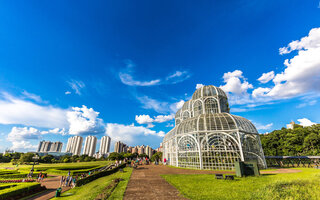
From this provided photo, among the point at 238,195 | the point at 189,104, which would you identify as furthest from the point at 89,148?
the point at 238,195

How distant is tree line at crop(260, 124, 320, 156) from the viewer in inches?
1487

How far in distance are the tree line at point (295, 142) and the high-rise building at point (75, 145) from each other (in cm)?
18966

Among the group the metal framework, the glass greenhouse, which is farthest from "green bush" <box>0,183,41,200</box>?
the metal framework

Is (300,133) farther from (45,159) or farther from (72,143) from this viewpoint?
(72,143)

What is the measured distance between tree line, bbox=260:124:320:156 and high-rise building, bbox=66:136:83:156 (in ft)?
622

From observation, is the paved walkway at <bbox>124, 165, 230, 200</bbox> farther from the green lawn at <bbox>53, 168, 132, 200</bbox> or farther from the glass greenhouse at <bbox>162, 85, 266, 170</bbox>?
the glass greenhouse at <bbox>162, 85, 266, 170</bbox>

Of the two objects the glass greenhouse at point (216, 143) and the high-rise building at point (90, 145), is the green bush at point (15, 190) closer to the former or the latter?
the glass greenhouse at point (216, 143)

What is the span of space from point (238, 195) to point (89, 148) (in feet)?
605

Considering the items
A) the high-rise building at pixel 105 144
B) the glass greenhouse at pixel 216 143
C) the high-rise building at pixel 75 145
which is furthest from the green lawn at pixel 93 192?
the high-rise building at pixel 75 145

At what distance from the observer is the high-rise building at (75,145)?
6257 inches

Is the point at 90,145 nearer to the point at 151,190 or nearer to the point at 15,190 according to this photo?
the point at 15,190

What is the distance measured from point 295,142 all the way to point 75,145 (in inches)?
7940

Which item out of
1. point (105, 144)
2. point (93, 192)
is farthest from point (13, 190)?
point (105, 144)

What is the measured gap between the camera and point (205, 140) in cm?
2453
